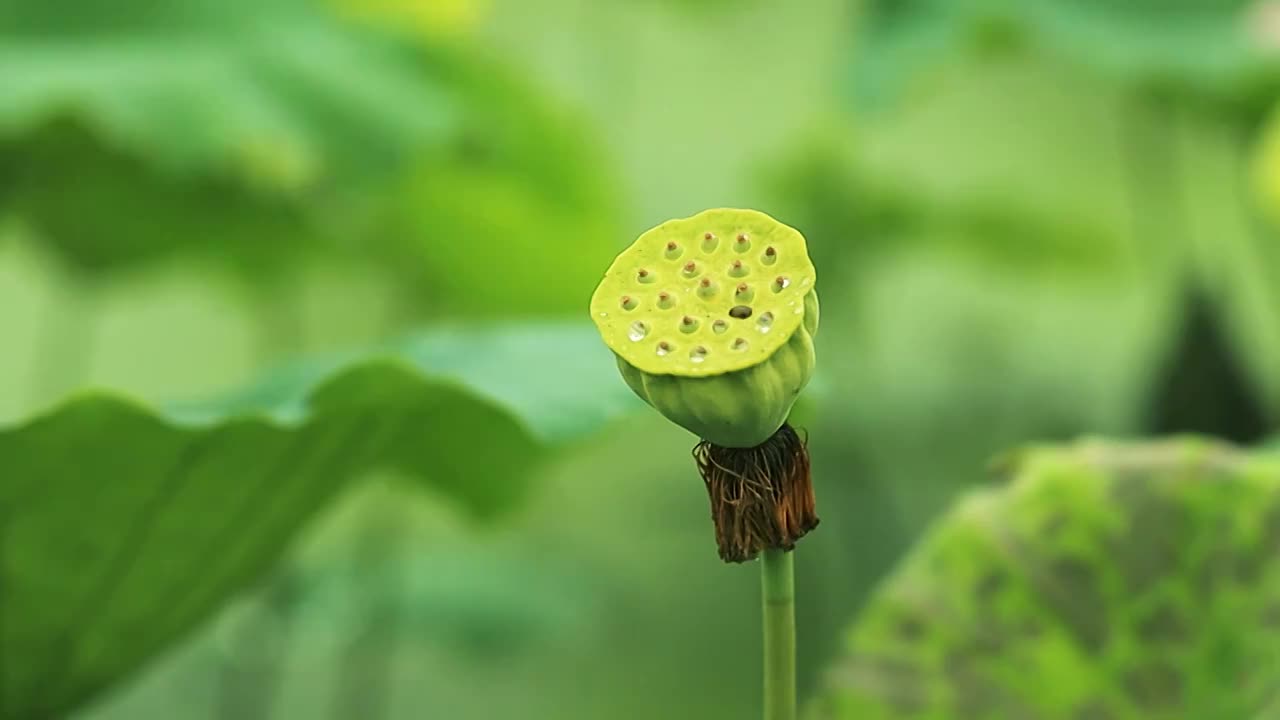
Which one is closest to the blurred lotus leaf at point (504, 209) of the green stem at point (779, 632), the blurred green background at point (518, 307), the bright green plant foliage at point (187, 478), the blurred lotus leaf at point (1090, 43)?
the blurred green background at point (518, 307)

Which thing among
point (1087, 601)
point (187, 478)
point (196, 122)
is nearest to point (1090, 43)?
point (196, 122)

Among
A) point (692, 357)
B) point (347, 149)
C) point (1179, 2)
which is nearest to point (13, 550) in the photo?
point (692, 357)

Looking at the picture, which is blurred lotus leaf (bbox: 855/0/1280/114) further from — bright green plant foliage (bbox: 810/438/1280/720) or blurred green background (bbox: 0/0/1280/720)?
bright green plant foliage (bbox: 810/438/1280/720)

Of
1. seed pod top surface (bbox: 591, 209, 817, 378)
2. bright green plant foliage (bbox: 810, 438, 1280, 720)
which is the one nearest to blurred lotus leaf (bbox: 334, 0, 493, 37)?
bright green plant foliage (bbox: 810, 438, 1280, 720)

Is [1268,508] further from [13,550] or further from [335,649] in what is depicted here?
[335,649]

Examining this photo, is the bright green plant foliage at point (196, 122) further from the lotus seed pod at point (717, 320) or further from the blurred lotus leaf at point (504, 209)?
the lotus seed pod at point (717, 320)

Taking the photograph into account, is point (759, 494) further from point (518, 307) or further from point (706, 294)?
point (518, 307)
